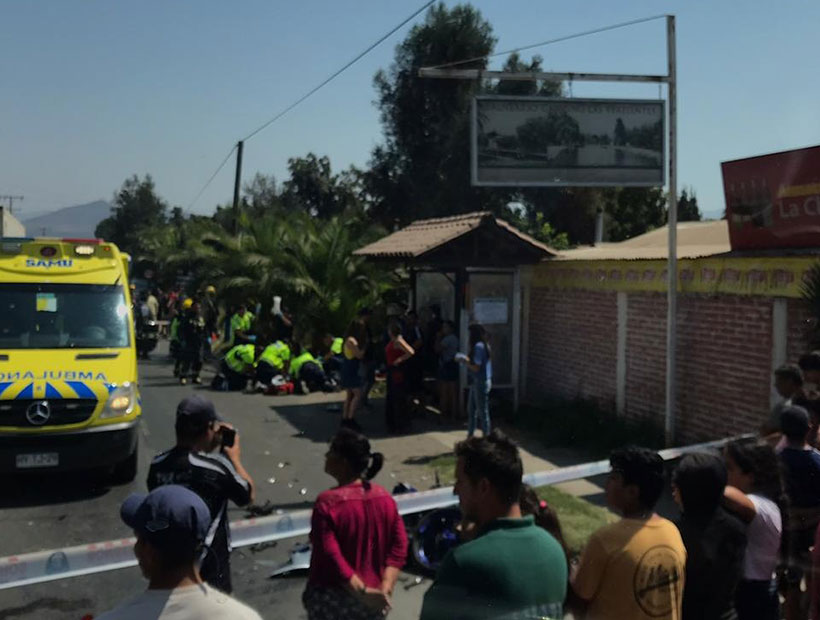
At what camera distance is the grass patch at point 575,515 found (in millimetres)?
7624

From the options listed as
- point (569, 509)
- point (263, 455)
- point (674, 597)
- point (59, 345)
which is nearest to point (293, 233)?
point (263, 455)

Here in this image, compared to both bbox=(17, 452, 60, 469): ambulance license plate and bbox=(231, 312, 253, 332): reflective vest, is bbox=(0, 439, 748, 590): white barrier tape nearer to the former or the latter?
bbox=(17, 452, 60, 469): ambulance license plate

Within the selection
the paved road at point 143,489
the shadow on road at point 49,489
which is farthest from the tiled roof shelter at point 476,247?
the shadow on road at point 49,489

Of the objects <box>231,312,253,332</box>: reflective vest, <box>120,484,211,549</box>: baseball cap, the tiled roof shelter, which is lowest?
<box>231,312,253,332</box>: reflective vest

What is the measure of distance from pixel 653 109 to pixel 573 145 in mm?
1083

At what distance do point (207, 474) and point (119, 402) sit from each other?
17.7 feet

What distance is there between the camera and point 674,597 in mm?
3238

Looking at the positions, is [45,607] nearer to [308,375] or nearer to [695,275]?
[695,275]

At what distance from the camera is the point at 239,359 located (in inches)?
679

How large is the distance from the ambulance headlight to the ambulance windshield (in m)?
0.78

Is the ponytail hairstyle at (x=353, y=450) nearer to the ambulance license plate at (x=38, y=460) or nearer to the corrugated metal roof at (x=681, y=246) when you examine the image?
the ambulance license plate at (x=38, y=460)

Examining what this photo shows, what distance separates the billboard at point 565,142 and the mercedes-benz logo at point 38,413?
19.2ft

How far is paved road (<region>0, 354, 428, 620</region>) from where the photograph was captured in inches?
252

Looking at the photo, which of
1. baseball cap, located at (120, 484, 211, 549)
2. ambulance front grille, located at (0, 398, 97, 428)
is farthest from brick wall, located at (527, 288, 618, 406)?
baseball cap, located at (120, 484, 211, 549)
